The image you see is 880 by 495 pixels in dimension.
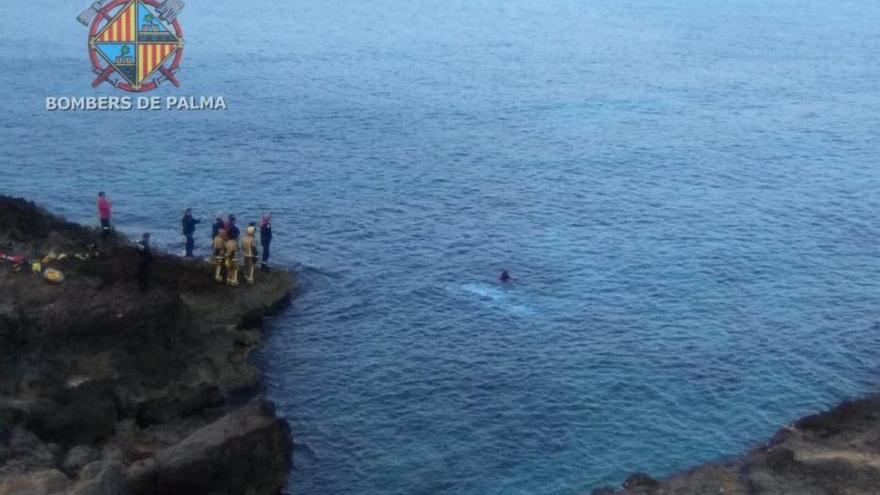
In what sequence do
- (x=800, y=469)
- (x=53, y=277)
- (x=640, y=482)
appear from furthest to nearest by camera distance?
(x=53, y=277) < (x=640, y=482) < (x=800, y=469)

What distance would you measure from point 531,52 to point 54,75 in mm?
60497

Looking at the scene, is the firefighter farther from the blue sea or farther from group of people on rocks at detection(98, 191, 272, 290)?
the blue sea

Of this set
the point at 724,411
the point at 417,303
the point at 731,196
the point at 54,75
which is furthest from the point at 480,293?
the point at 54,75

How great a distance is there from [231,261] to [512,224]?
22.5 m

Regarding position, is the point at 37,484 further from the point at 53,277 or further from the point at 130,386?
the point at 53,277

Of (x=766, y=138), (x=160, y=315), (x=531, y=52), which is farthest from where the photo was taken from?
(x=531, y=52)

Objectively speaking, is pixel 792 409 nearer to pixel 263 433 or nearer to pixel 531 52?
pixel 263 433

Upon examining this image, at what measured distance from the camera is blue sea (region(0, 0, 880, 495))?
4341cm

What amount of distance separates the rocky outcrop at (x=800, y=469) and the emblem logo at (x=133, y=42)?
62125 millimetres

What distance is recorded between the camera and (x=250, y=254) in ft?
173

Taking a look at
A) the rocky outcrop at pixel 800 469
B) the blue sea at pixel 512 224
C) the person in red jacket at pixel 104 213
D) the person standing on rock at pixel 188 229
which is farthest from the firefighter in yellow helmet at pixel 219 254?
the rocky outcrop at pixel 800 469

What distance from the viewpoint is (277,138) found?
8638 cm

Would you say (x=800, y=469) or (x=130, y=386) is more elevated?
(x=800, y=469)

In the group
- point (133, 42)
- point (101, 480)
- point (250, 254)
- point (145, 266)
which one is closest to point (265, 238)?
point (250, 254)
